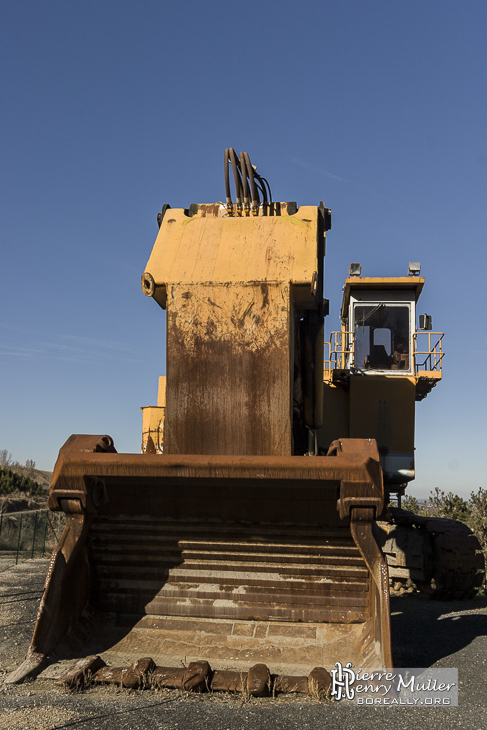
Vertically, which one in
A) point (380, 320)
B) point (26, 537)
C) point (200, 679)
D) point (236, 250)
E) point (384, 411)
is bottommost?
point (26, 537)

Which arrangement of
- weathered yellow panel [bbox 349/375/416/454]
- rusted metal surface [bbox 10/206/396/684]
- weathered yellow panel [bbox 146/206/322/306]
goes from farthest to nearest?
weathered yellow panel [bbox 349/375/416/454]
weathered yellow panel [bbox 146/206/322/306]
rusted metal surface [bbox 10/206/396/684]

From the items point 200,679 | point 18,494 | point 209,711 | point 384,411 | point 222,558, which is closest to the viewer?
point 209,711

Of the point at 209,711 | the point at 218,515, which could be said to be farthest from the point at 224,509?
the point at 209,711

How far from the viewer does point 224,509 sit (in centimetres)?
489

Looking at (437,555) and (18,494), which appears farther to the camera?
(18,494)

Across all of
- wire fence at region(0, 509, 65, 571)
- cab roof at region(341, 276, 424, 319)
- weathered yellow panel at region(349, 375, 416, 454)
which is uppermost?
cab roof at region(341, 276, 424, 319)

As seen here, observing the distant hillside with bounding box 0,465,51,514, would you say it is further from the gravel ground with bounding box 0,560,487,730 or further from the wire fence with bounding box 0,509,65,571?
the gravel ground with bounding box 0,560,487,730

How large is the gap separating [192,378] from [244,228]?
54.6 inches

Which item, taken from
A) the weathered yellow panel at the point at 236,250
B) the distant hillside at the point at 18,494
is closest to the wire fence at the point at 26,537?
the distant hillside at the point at 18,494

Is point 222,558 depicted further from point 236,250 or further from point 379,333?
point 379,333

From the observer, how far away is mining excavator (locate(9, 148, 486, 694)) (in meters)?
4.29

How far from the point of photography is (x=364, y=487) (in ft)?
13.7

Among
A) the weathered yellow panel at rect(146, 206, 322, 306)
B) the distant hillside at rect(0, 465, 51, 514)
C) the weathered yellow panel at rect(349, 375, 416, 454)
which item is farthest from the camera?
the distant hillside at rect(0, 465, 51, 514)

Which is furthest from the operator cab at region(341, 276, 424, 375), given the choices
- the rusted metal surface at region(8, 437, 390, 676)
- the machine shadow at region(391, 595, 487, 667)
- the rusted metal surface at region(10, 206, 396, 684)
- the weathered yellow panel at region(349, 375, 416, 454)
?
the rusted metal surface at region(8, 437, 390, 676)
